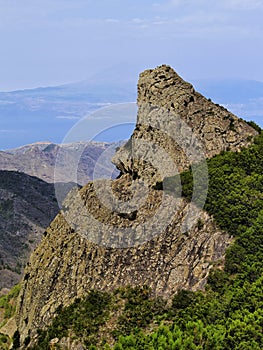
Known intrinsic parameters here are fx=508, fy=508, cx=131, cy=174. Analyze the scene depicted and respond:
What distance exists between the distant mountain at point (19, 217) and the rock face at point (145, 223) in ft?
202

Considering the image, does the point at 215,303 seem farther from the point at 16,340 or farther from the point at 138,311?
the point at 16,340

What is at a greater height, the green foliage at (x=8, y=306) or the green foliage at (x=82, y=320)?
the green foliage at (x=82, y=320)

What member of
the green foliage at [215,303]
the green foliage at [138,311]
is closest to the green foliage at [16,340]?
the green foliage at [215,303]

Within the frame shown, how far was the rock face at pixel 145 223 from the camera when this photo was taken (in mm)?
26031

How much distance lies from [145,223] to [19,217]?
111686 mm

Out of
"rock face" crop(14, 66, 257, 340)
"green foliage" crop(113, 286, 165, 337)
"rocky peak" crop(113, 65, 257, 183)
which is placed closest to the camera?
"green foliage" crop(113, 286, 165, 337)

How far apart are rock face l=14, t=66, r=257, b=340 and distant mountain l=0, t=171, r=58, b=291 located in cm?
6171

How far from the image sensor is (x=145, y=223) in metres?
28.0

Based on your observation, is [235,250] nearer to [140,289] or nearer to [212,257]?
[212,257]

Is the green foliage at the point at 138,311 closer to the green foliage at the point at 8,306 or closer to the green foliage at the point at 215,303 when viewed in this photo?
the green foliage at the point at 215,303

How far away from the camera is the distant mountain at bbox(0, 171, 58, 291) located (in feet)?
352

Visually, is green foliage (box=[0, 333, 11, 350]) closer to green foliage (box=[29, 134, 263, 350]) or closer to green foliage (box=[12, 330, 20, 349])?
green foliage (box=[12, 330, 20, 349])

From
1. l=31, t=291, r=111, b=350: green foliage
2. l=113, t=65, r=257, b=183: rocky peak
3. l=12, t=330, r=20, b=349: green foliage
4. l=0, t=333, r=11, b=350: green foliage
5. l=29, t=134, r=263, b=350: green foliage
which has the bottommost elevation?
l=0, t=333, r=11, b=350: green foliage

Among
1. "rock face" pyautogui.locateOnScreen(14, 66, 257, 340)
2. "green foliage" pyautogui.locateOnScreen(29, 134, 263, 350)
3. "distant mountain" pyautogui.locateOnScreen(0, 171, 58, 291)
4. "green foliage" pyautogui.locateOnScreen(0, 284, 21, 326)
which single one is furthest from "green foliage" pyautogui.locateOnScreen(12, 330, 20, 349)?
"distant mountain" pyautogui.locateOnScreen(0, 171, 58, 291)
